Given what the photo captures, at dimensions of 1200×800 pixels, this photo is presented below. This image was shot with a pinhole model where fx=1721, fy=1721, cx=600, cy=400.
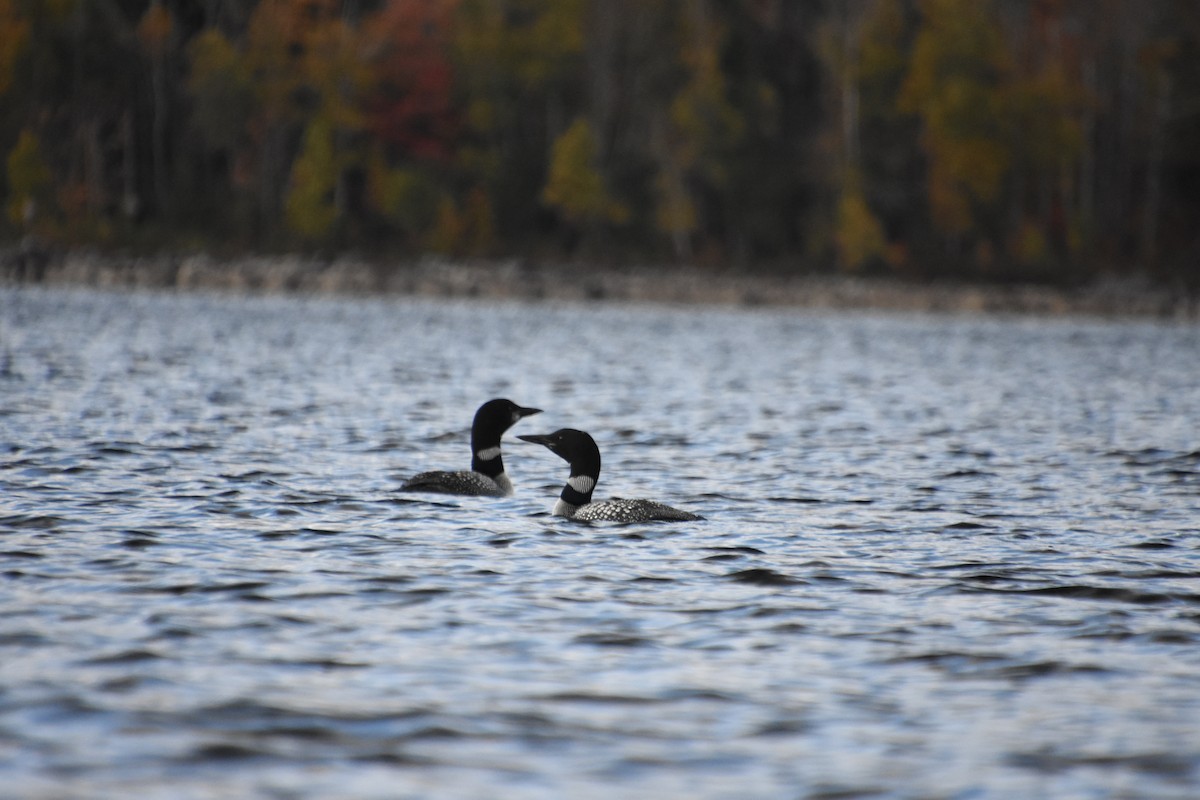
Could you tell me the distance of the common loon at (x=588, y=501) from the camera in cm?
1393

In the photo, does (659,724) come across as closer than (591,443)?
Yes

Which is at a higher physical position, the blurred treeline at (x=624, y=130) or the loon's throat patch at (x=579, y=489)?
the blurred treeline at (x=624, y=130)

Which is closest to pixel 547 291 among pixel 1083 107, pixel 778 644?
pixel 1083 107

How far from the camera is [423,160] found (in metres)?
77.9

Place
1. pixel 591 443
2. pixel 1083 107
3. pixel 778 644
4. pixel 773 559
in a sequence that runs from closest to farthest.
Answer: pixel 778 644 < pixel 773 559 < pixel 591 443 < pixel 1083 107

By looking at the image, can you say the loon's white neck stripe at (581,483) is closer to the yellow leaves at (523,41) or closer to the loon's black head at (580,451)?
the loon's black head at (580,451)

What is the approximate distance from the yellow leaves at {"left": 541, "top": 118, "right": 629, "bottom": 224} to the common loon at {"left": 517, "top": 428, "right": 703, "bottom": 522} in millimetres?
56923

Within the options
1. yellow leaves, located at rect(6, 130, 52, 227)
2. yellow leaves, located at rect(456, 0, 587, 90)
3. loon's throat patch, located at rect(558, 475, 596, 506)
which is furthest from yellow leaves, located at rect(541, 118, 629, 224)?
loon's throat patch, located at rect(558, 475, 596, 506)

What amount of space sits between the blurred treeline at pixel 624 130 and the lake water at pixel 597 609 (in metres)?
45.5

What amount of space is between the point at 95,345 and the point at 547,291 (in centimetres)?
3335

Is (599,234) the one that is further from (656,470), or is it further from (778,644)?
(778,644)

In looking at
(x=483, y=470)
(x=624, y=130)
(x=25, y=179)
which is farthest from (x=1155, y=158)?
(x=483, y=470)

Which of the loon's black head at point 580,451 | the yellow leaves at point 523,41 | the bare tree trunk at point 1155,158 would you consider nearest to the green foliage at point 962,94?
the bare tree trunk at point 1155,158

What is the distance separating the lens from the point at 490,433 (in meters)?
15.5
